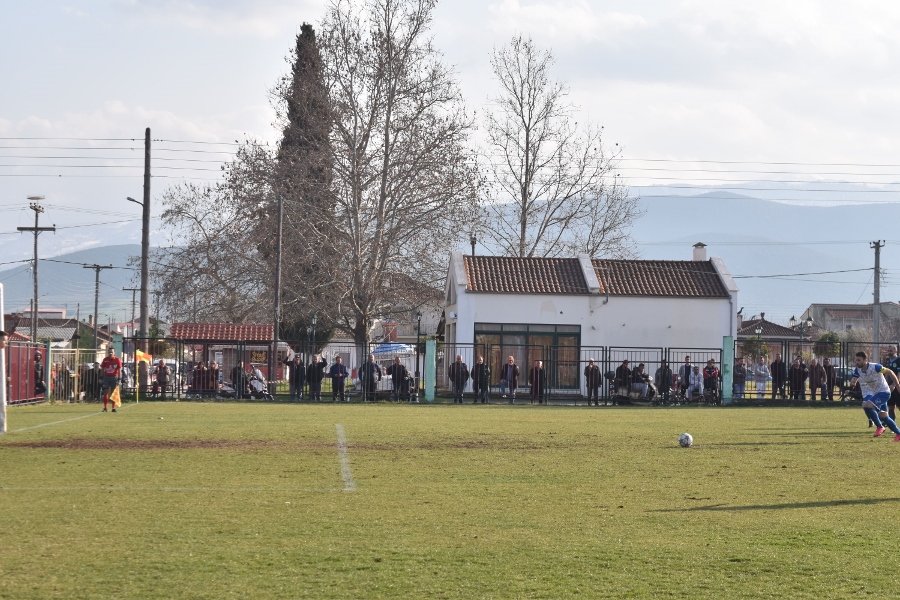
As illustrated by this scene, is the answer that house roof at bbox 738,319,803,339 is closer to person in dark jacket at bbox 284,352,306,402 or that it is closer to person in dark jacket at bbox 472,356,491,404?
person in dark jacket at bbox 472,356,491,404

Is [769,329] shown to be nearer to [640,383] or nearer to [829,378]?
[829,378]

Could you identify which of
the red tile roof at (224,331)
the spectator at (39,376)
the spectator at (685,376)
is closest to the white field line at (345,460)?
the spectator at (39,376)

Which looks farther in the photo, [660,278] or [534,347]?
[660,278]

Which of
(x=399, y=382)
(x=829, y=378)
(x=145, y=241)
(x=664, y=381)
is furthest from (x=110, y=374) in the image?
(x=829, y=378)

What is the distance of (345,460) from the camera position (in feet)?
57.2

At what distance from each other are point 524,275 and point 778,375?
39.3 feet

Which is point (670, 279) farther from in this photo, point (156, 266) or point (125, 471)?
point (125, 471)

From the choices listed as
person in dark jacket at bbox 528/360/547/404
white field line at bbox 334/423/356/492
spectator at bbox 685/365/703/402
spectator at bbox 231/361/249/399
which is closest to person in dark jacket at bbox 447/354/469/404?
person in dark jacket at bbox 528/360/547/404

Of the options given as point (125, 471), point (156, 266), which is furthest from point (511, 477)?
point (156, 266)

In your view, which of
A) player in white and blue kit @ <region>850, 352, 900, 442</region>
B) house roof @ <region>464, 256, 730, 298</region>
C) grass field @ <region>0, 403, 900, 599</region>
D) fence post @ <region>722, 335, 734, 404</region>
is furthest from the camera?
house roof @ <region>464, 256, 730, 298</region>

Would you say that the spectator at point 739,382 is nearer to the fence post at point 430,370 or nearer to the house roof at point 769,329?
the fence post at point 430,370

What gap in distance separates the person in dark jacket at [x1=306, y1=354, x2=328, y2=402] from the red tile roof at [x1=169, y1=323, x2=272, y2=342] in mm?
16662

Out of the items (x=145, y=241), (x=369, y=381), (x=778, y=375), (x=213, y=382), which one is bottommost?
(x=213, y=382)

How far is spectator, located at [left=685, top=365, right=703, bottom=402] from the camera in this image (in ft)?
139
